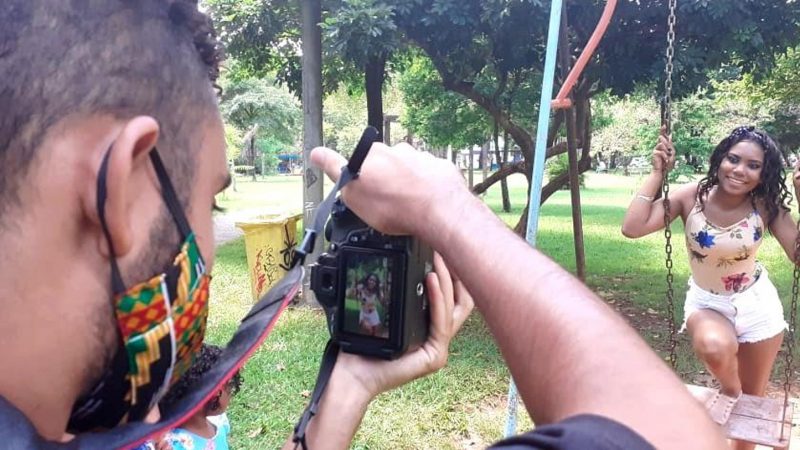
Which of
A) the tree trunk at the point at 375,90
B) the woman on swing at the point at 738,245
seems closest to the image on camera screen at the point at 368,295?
the woman on swing at the point at 738,245

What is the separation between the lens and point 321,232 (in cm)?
124

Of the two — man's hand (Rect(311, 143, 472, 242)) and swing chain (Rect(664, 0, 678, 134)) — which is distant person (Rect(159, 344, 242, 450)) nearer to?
man's hand (Rect(311, 143, 472, 242))

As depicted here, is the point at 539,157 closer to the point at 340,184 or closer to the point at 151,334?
the point at 340,184

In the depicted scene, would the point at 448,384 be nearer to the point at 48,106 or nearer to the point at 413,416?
the point at 413,416

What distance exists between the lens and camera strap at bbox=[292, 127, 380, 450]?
1.09 metres

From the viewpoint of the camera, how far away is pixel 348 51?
5.61 metres

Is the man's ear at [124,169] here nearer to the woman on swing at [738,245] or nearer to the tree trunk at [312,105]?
the woman on swing at [738,245]

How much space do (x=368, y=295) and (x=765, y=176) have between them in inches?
136

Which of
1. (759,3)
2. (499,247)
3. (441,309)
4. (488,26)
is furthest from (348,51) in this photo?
(499,247)

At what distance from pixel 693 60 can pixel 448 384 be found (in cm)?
330

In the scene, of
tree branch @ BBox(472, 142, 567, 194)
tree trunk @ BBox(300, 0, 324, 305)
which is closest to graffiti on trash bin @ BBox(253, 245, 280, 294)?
tree trunk @ BBox(300, 0, 324, 305)

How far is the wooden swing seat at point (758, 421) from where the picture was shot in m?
3.24

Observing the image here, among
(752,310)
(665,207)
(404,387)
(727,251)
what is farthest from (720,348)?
(404,387)

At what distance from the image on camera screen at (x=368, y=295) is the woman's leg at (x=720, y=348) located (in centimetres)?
304
